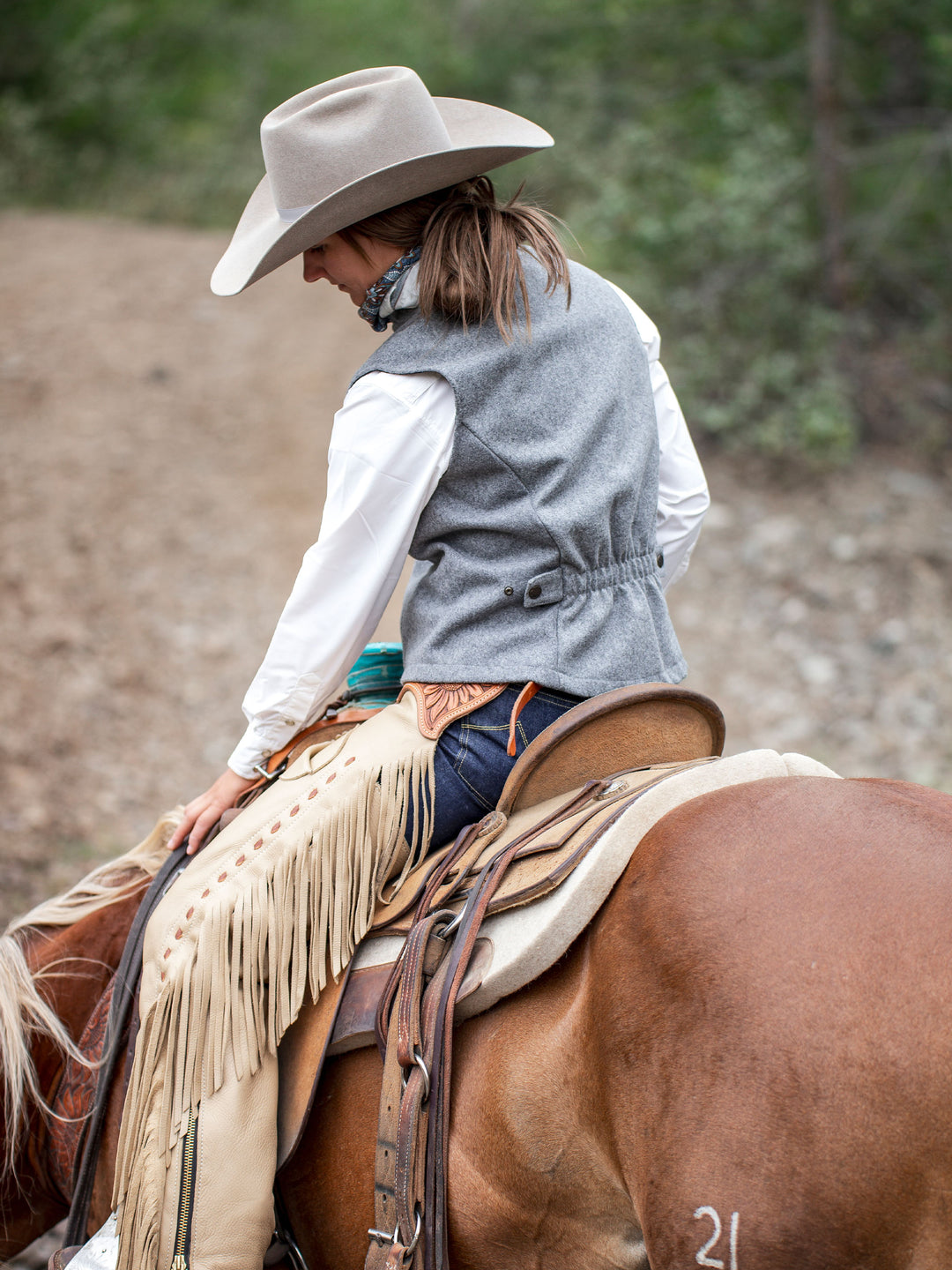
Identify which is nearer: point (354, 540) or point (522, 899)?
point (522, 899)

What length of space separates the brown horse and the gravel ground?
313cm

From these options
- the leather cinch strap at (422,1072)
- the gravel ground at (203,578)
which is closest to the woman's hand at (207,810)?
the leather cinch strap at (422,1072)

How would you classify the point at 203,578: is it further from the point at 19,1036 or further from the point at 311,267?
the point at 311,267

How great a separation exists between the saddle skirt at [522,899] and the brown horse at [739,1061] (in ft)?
0.15

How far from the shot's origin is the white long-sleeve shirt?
62.1 inches

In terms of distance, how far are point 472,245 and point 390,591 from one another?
0.61 meters

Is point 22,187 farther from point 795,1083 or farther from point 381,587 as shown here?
point 795,1083

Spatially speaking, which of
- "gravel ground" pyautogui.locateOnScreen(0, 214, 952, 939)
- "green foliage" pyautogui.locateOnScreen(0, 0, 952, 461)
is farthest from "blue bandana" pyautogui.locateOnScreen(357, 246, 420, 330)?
"green foliage" pyautogui.locateOnScreen(0, 0, 952, 461)

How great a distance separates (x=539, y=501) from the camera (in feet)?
5.27

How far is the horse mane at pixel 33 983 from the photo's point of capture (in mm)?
1895

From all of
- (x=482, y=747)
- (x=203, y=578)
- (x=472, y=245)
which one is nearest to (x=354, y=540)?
(x=482, y=747)

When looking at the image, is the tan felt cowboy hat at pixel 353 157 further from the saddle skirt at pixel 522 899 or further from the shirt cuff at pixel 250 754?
the saddle skirt at pixel 522 899

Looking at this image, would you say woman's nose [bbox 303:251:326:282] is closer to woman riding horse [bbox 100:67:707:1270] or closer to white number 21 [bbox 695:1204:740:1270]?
woman riding horse [bbox 100:67:707:1270]

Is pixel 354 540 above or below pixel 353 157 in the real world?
below
